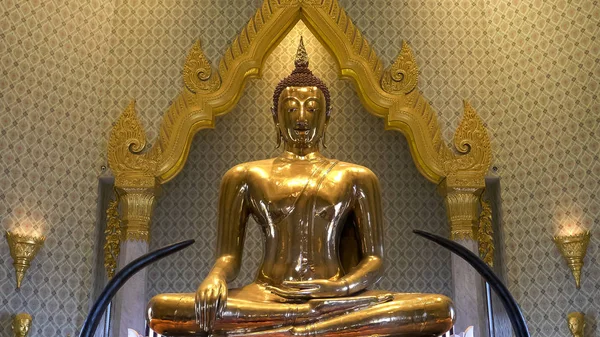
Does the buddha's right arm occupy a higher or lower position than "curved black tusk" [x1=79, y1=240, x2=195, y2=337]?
higher

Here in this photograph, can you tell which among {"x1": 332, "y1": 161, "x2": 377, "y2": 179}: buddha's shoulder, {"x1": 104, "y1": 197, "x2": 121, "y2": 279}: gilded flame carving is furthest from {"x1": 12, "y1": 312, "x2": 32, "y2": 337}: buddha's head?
{"x1": 332, "y1": 161, "x2": 377, "y2": 179}: buddha's shoulder

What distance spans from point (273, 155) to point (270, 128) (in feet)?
0.95

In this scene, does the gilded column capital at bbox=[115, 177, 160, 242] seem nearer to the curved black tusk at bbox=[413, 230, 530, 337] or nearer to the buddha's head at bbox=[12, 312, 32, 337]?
the buddha's head at bbox=[12, 312, 32, 337]

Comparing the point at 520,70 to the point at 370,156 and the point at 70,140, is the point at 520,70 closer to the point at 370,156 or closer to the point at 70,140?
the point at 370,156

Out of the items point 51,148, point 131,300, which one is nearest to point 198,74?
point 51,148

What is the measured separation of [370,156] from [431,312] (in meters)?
3.73

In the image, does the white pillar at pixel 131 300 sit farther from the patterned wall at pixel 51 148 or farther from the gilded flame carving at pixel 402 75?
the gilded flame carving at pixel 402 75

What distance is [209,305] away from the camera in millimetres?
3117

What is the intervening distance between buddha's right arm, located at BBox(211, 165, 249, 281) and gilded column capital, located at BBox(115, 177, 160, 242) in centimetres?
202

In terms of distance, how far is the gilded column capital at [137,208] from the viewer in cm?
579

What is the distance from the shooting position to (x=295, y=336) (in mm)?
3098

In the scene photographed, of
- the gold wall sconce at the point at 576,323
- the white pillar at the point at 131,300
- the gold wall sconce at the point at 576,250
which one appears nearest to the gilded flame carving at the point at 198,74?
the white pillar at the point at 131,300

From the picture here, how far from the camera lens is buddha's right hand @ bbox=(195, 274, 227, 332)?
122 inches

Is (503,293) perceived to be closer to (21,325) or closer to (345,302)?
(345,302)
